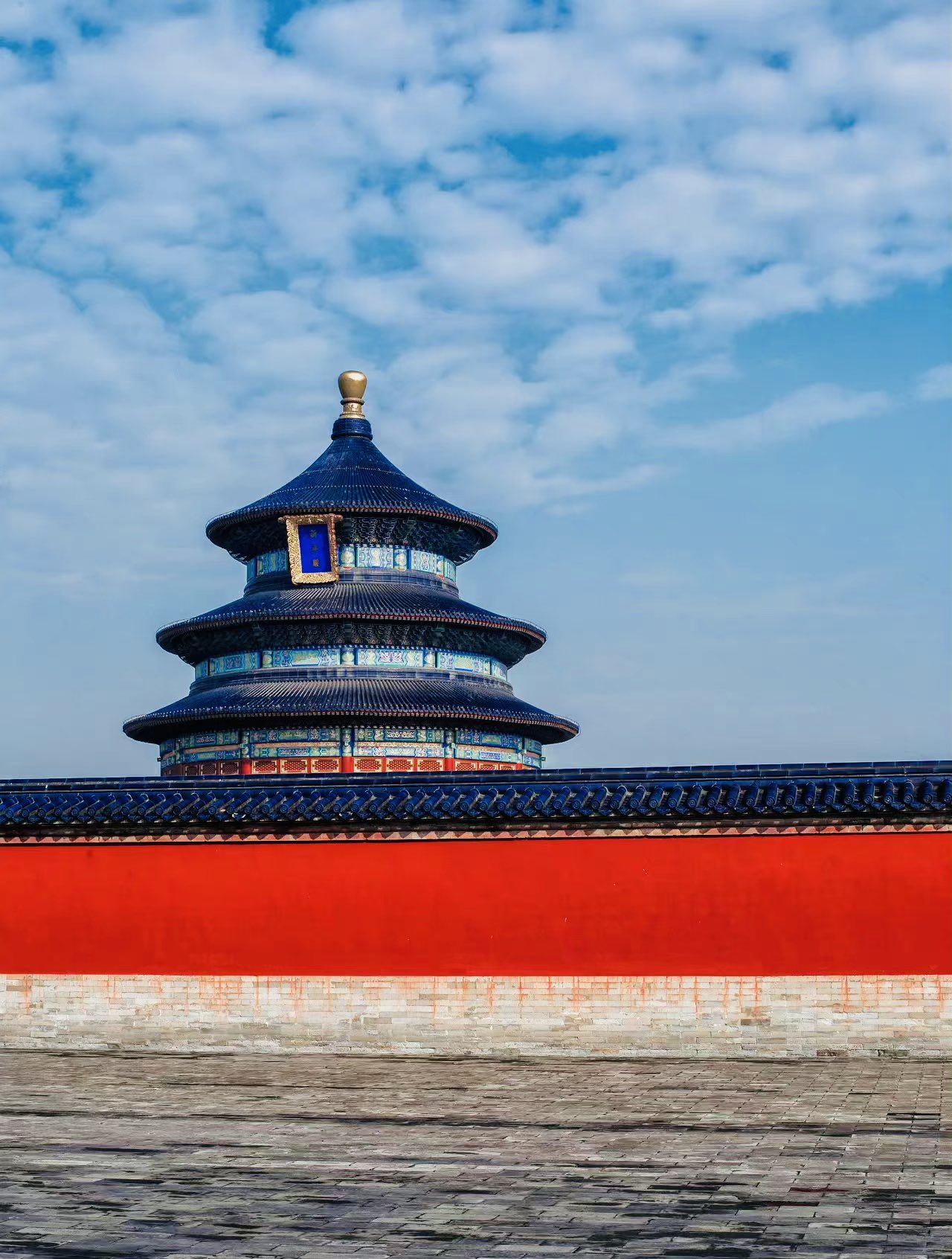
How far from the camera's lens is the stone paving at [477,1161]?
7.78m

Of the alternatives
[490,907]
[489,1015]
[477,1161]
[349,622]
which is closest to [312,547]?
[349,622]

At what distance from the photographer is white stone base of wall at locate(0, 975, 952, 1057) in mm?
16297

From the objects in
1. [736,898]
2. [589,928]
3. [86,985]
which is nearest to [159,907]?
[86,985]

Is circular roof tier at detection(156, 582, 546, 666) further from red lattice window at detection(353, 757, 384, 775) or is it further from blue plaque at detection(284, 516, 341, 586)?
red lattice window at detection(353, 757, 384, 775)

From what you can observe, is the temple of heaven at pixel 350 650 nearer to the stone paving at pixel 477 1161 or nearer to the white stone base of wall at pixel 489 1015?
the white stone base of wall at pixel 489 1015

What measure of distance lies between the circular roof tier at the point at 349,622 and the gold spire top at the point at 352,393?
4638mm

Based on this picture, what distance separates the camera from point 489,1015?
17.0m

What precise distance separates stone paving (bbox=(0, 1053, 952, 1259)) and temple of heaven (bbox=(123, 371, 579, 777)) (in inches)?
423

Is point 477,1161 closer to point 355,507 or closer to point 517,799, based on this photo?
point 517,799

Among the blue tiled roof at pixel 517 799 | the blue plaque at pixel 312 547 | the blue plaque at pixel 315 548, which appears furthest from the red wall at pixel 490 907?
the blue plaque at pixel 315 548

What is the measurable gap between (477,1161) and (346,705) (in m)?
16.1

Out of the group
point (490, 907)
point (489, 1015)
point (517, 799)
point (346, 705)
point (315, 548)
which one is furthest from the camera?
point (315, 548)

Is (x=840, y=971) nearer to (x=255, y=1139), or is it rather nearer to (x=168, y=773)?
(x=255, y=1139)

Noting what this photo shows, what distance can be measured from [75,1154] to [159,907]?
7514 millimetres
